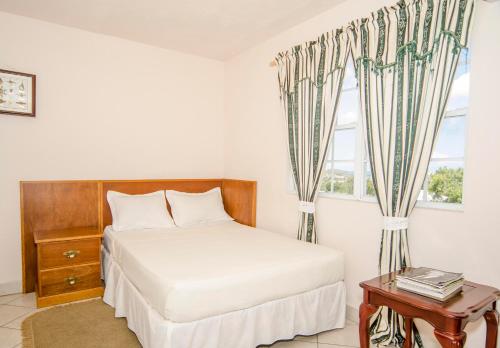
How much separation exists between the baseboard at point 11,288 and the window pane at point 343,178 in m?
3.04

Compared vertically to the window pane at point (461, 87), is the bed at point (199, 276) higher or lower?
lower

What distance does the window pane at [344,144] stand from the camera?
2607mm

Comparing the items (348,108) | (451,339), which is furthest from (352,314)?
(348,108)

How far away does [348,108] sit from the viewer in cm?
264

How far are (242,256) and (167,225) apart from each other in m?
1.28

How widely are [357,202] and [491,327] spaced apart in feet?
3.57

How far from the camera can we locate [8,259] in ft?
9.62

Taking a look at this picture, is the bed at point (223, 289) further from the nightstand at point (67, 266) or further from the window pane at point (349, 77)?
the window pane at point (349, 77)

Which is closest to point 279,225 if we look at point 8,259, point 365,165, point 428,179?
point 365,165

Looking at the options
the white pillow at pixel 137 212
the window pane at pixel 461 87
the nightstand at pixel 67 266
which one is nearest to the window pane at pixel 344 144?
the window pane at pixel 461 87

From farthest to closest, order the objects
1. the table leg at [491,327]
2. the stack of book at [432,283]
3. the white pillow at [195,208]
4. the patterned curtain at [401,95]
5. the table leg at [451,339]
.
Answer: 1. the white pillow at [195,208]
2. the patterned curtain at [401,95]
3. the table leg at [491,327]
4. the stack of book at [432,283]
5. the table leg at [451,339]

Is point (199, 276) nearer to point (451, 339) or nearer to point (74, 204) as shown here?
point (451, 339)

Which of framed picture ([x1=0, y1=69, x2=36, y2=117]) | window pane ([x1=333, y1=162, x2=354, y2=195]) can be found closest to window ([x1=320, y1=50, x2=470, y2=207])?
window pane ([x1=333, y1=162, x2=354, y2=195])

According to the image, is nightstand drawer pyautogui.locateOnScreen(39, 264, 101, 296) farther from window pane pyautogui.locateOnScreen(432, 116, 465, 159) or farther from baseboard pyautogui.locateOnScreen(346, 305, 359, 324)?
window pane pyautogui.locateOnScreen(432, 116, 465, 159)
